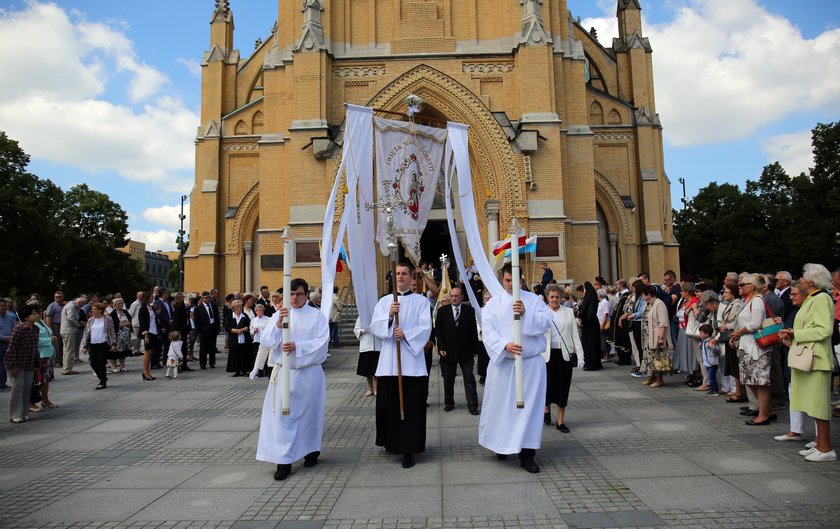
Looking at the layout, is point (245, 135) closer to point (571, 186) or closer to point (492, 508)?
point (571, 186)

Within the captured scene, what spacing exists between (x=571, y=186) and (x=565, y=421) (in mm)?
16879

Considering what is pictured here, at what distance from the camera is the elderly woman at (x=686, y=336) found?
980 centimetres

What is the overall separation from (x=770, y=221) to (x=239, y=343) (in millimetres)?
Result: 44709

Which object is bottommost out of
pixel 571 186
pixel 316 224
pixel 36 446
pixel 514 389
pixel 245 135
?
pixel 36 446

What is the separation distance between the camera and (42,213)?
3284 cm

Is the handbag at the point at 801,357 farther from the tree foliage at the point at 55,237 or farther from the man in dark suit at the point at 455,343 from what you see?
the tree foliage at the point at 55,237

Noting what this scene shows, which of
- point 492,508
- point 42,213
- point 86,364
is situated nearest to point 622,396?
point 492,508

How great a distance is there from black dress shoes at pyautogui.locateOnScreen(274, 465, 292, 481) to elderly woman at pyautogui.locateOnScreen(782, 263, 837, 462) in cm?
517

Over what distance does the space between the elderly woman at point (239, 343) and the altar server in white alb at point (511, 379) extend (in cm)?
837

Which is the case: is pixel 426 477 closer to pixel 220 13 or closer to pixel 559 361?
pixel 559 361

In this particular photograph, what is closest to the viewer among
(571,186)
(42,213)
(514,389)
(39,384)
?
(514,389)

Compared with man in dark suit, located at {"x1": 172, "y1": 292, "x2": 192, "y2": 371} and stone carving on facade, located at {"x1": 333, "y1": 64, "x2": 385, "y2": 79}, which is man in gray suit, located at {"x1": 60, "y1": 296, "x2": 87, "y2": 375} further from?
stone carving on facade, located at {"x1": 333, "y1": 64, "x2": 385, "y2": 79}

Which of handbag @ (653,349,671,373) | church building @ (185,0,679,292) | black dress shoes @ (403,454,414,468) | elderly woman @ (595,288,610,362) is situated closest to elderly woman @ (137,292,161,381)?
church building @ (185,0,679,292)

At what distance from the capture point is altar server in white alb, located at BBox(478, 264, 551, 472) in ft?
17.9
